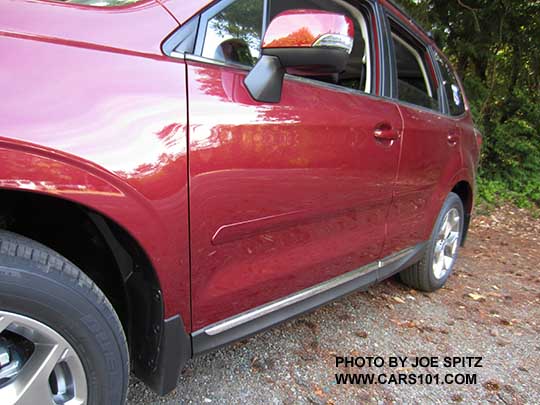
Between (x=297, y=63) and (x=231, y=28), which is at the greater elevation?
(x=231, y=28)

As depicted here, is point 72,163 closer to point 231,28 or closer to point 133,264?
point 133,264

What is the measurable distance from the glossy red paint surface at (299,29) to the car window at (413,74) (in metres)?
1.08

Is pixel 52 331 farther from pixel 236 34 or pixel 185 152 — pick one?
pixel 236 34

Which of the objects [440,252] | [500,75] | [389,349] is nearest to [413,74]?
[440,252]

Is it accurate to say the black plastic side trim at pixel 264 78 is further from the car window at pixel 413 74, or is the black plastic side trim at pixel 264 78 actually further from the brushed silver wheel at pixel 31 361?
the car window at pixel 413 74

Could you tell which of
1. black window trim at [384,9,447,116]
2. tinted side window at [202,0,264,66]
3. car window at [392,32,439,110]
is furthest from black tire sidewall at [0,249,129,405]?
car window at [392,32,439,110]

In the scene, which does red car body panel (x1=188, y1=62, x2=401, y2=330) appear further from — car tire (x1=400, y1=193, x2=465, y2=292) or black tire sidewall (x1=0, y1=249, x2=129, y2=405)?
car tire (x1=400, y1=193, x2=465, y2=292)

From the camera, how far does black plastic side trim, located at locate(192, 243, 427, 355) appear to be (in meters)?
1.45

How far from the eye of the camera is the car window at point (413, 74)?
2.38 meters

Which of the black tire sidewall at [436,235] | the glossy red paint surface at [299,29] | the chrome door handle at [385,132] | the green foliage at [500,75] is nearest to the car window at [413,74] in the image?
the chrome door handle at [385,132]

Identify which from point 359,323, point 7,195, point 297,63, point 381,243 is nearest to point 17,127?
point 7,195

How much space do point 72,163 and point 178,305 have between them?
560 mm

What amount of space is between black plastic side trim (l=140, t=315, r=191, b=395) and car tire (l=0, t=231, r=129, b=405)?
16 centimetres

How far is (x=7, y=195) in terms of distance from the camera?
115 centimetres
